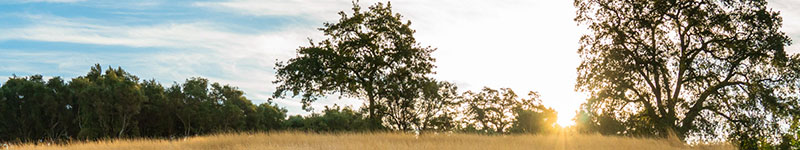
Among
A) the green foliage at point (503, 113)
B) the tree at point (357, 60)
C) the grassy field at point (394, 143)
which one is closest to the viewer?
the grassy field at point (394, 143)

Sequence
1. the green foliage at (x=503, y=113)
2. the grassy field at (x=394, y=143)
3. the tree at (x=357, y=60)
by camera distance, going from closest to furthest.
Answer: the grassy field at (x=394, y=143) < the tree at (x=357, y=60) < the green foliage at (x=503, y=113)

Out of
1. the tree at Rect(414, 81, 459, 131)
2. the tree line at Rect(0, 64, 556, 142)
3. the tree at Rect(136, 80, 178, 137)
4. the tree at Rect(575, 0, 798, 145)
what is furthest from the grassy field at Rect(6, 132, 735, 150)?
the tree at Rect(136, 80, 178, 137)

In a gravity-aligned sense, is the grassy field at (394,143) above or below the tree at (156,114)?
below

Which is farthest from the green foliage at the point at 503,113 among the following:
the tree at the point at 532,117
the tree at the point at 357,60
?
the tree at the point at 357,60

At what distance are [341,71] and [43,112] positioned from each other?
4160 centimetres

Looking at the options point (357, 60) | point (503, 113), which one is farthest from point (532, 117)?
point (357, 60)

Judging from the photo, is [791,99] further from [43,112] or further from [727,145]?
[43,112]

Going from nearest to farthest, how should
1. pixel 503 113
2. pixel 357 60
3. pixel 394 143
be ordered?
pixel 394 143 → pixel 357 60 → pixel 503 113

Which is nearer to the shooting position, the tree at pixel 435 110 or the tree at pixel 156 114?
the tree at pixel 435 110

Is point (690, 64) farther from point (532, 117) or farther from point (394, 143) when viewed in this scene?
point (532, 117)

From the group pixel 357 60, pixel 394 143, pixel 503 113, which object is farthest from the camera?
pixel 503 113

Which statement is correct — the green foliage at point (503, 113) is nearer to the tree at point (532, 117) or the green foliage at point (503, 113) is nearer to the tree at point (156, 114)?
the tree at point (532, 117)

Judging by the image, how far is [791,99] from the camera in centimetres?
2212

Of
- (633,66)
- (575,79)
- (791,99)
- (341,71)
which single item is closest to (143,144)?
(341,71)
